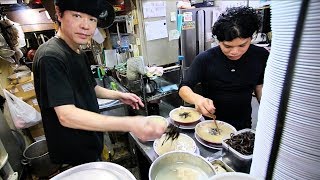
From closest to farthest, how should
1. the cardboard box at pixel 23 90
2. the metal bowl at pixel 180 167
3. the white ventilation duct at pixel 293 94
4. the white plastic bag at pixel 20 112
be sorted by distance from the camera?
1. the white ventilation duct at pixel 293 94
2. the metal bowl at pixel 180 167
3. the white plastic bag at pixel 20 112
4. the cardboard box at pixel 23 90

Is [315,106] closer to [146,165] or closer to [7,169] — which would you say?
[146,165]

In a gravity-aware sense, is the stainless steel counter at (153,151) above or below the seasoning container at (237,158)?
below

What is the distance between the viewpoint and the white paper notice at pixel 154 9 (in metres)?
3.68

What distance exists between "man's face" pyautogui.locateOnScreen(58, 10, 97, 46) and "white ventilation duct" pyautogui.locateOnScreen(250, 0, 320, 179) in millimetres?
1449

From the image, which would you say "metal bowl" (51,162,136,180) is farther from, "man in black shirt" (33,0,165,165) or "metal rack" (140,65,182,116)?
"metal rack" (140,65,182,116)

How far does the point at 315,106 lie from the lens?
455 mm

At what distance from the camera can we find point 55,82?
1.37m

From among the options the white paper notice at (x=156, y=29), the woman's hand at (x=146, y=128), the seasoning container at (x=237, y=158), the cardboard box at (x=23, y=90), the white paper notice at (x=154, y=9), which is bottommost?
the cardboard box at (x=23, y=90)

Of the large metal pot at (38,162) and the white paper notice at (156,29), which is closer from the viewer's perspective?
the large metal pot at (38,162)

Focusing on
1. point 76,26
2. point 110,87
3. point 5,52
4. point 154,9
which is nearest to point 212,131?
point 76,26

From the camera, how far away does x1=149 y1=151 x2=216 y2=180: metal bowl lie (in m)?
1.20

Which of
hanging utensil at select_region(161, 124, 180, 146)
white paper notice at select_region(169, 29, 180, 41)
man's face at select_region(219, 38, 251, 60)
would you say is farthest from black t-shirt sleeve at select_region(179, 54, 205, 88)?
white paper notice at select_region(169, 29, 180, 41)


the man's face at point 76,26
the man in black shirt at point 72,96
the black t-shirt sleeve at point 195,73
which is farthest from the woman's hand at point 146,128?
the black t-shirt sleeve at point 195,73

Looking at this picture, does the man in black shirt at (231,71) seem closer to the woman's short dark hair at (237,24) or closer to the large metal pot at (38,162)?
the woman's short dark hair at (237,24)
